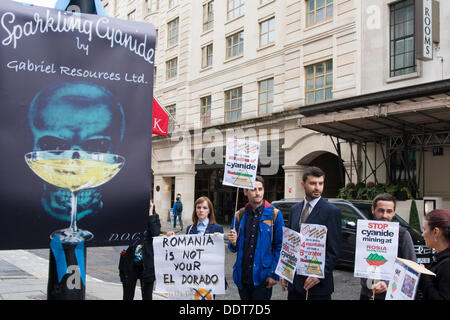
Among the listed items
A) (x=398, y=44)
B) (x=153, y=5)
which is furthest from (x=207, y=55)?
(x=398, y=44)

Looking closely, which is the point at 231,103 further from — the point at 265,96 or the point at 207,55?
the point at 207,55

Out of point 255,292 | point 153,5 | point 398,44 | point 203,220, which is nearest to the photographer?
point 255,292

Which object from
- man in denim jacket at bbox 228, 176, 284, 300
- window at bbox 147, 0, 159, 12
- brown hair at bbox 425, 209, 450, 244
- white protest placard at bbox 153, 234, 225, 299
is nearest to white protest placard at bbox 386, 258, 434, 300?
brown hair at bbox 425, 209, 450, 244

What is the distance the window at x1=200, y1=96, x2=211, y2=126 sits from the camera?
27.4 meters

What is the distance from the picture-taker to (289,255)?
4.60 meters

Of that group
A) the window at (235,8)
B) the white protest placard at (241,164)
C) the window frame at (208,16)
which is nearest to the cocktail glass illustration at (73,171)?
the white protest placard at (241,164)

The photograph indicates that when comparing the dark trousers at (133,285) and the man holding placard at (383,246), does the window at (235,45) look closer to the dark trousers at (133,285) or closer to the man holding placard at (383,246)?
the dark trousers at (133,285)

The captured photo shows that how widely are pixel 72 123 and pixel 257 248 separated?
2.49 m

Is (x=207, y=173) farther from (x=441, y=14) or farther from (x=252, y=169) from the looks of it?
(x=252, y=169)

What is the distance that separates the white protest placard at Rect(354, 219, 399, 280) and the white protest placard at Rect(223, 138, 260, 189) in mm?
1475

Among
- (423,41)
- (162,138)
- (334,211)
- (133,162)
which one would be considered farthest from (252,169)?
Result: (162,138)

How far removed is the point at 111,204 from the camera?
3.20 meters

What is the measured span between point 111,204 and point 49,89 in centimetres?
91

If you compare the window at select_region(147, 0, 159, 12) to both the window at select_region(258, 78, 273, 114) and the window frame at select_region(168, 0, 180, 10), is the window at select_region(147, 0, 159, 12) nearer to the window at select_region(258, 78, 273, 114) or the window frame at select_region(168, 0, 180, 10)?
the window frame at select_region(168, 0, 180, 10)
